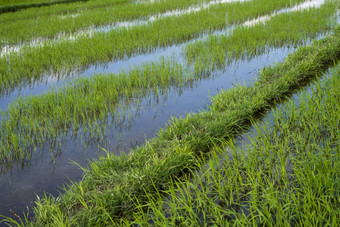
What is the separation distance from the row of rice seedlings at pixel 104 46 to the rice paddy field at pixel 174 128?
0.03m

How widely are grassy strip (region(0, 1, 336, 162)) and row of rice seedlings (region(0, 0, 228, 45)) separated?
11.0 ft

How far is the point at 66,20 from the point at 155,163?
6.60 m

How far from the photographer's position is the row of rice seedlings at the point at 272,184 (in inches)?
67.3

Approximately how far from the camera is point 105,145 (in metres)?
2.78

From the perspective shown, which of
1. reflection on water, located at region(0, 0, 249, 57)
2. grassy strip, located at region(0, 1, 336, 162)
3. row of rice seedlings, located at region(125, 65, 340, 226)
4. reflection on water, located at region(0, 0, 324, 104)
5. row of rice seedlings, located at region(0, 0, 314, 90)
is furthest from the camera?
reflection on water, located at region(0, 0, 249, 57)

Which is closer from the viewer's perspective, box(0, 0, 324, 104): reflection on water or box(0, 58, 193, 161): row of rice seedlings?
box(0, 58, 193, 161): row of rice seedlings

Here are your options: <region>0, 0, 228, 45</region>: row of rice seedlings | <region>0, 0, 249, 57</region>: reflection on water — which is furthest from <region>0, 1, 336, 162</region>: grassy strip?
<region>0, 0, 228, 45</region>: row of rice seedlings

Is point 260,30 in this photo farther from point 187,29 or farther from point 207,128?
point 207,128

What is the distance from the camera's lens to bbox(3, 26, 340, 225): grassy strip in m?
1.91

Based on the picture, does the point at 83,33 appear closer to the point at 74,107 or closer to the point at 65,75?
the point at 65,75

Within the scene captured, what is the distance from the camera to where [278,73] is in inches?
160

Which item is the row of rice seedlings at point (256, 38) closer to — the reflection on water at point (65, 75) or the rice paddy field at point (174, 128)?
the rice paddy field at point (174, 128)

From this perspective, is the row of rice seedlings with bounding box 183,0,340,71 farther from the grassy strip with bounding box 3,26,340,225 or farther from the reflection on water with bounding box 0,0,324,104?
the grassy strip with bounding box 3,26,340,225

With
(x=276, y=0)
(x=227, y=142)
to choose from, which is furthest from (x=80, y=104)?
(x=276, y=0)
